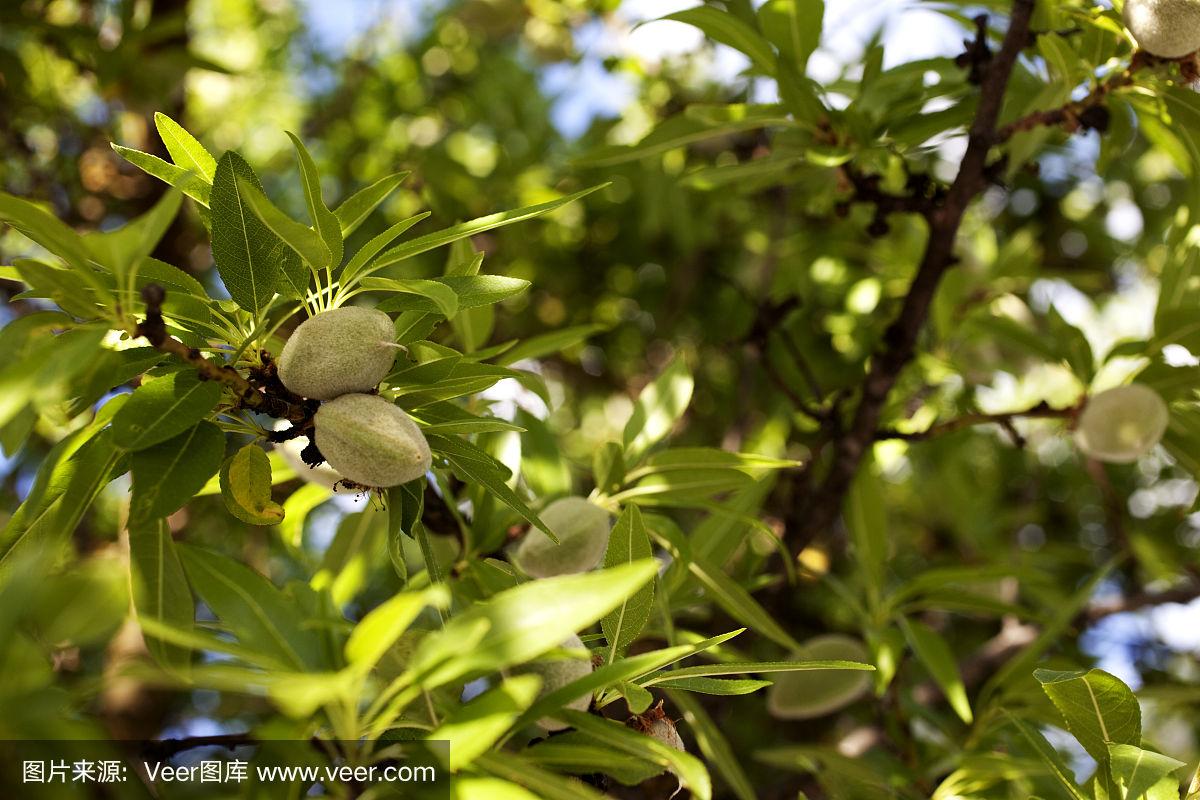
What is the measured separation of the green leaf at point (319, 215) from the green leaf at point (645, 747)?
1.79 feet

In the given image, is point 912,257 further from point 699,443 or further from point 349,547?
point 349,547

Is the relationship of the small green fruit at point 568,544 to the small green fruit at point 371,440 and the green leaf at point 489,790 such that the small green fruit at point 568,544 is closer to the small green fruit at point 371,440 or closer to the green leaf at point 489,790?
the small green fruit at point 371,440

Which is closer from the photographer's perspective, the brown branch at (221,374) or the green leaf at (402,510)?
the brown branch at (221,374)

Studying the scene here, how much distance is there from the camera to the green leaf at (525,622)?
2.44 ft

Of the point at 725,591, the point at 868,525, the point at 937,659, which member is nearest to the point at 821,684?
the point at 937,659

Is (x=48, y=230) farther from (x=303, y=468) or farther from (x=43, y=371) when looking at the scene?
(x=303, y=468)

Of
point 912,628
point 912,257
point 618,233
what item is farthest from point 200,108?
point 912,628

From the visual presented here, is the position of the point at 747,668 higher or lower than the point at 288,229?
lower

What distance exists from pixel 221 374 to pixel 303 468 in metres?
0.50

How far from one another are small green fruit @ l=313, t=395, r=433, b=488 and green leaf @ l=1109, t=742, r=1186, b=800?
2.74 feet

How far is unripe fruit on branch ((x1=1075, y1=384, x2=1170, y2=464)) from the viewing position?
171 cm

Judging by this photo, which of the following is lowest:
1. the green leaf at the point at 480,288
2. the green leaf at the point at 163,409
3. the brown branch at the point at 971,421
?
the brown branch at the point at 971,421

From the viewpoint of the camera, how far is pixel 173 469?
39.1 inches

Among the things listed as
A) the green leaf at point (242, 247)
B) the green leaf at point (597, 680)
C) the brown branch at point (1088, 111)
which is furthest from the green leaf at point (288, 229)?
the brown branch at point (1088, 111)
